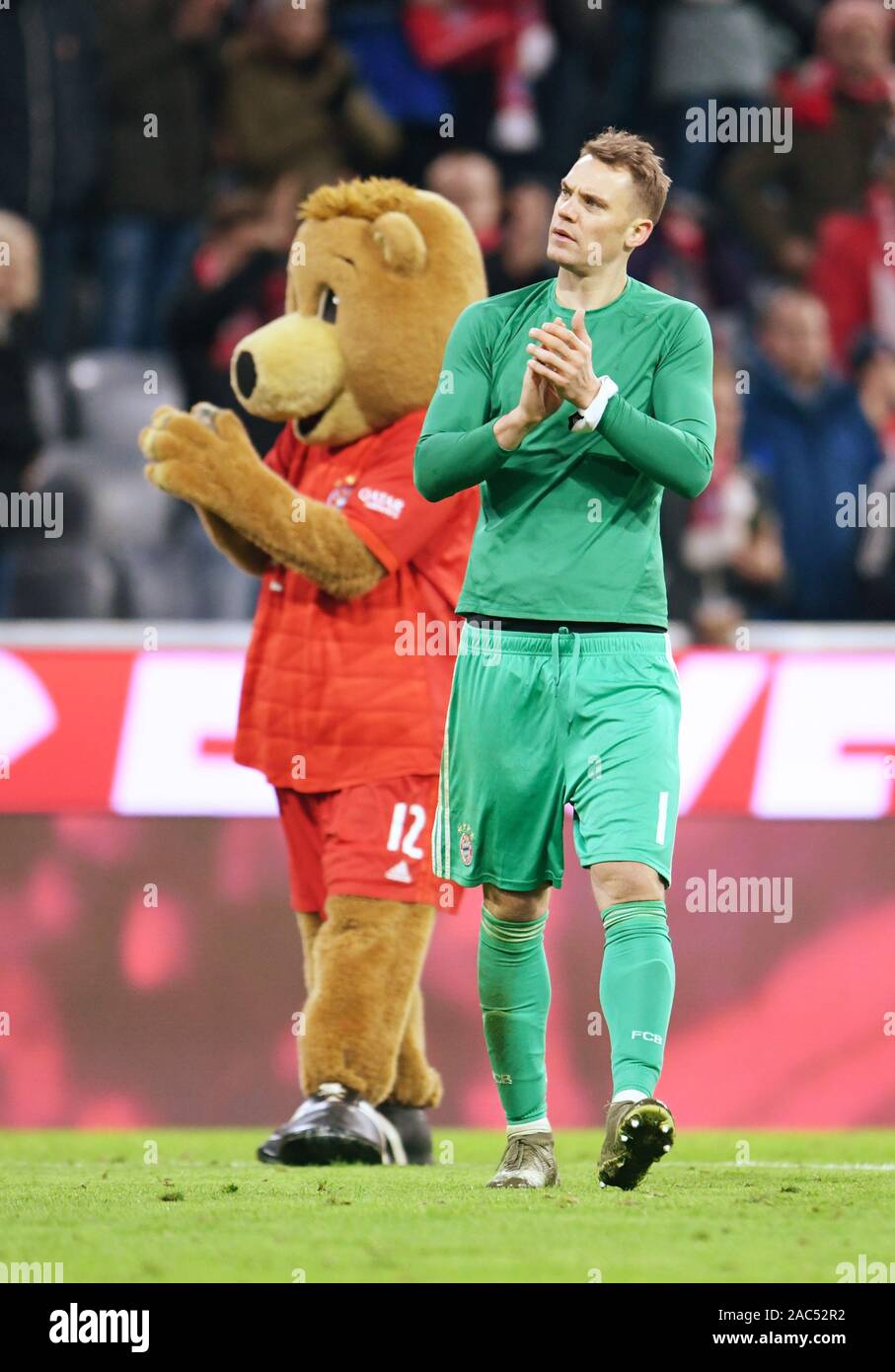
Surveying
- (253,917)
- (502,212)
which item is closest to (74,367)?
(502,212)

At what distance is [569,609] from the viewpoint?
11.2 feet

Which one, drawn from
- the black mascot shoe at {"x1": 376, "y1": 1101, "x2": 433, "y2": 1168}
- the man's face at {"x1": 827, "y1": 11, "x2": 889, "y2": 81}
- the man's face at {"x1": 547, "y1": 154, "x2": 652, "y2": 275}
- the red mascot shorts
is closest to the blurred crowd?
the man's face at {"x1": 827, "y1": 11, "x2": 889, "y2": 81}

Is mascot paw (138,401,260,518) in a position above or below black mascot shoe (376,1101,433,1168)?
above

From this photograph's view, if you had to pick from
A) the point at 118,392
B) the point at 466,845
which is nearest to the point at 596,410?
the point at 466,845

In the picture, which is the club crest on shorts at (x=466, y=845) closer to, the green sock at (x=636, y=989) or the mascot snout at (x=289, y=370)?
the green sock at (x=636, y=989)

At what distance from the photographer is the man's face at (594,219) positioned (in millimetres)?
3482

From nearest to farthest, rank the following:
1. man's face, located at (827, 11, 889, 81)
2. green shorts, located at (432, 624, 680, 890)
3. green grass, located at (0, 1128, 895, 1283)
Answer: green grass, located at (0, 1128, 895, 1283) → green shorts, located at (432, 624, 680, 890) → man's face, located at (827, 11, 889, 81)

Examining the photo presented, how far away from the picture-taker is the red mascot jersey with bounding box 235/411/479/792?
4.42 m

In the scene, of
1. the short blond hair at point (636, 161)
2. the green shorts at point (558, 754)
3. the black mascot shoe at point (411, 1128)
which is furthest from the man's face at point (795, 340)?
the green shorts at point (558, 754)

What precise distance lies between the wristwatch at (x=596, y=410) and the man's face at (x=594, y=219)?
32cm

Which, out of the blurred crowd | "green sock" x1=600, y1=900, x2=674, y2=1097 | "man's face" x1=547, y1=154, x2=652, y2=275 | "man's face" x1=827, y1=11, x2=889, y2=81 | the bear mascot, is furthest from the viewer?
"man's face" x1=827, y1=11, x2=889, y2=81

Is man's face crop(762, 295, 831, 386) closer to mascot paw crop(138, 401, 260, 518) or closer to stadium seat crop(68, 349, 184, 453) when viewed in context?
stadium seat crop(68, 349, 184, 453)

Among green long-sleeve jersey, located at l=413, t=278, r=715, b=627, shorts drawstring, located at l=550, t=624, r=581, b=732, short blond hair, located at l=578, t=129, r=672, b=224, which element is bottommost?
shorts drawstring, located at l=550, t=624, r=581, b=732

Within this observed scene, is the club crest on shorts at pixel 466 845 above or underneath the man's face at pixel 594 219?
underneath
